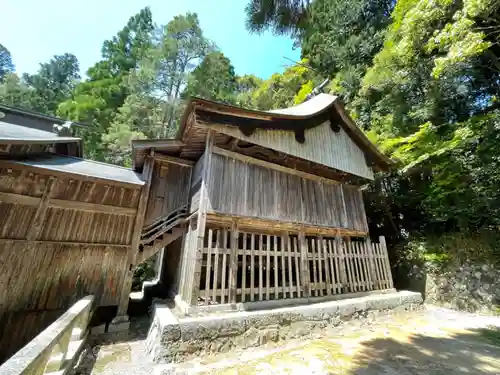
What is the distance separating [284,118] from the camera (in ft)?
22.3

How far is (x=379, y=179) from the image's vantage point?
11.2 metres

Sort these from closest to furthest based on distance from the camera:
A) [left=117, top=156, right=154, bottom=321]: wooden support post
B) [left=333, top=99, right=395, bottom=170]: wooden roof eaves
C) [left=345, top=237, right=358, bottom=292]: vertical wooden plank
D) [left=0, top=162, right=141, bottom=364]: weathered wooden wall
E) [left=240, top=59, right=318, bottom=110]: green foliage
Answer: [left=0, top=162, right=141, bottom=364]: weathered wooden wall
[left=117, top=156, right=154, bottom=321]: wooden support post
[left=345, top=237, right=358, bottom=292]: vertical wooden plank
[left=333, top=99, right=395, bottom=170]: wooden roof eaves
[left=240, top=59, right=318, bottom=110]: green foliage

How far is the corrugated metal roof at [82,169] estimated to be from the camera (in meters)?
5.90

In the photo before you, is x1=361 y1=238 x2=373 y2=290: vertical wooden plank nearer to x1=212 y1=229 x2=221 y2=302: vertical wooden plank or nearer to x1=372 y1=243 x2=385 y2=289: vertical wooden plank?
x1=372 y1=243 x2=385 y2=289: vertical wooden plank

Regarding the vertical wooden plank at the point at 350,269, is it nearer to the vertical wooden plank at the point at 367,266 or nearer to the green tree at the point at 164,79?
the vertical wooden plank at the point at 367,266

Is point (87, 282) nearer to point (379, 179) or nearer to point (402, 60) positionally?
point (379, 179)

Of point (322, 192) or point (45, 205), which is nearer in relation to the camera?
point (45, 205)

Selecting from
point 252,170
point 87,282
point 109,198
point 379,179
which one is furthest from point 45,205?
point 379,179

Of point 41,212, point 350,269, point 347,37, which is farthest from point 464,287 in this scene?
point 347,37

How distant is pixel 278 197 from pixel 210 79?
56.8ft

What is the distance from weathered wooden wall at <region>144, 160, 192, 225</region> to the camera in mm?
7520

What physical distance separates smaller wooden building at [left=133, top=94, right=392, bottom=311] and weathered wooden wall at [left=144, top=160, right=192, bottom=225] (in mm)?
32

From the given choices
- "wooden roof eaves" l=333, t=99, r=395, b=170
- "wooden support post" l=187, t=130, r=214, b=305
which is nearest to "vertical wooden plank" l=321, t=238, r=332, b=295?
"wooden support post" l=187, t=130, r=214, b=305

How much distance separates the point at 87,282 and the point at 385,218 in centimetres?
1198
